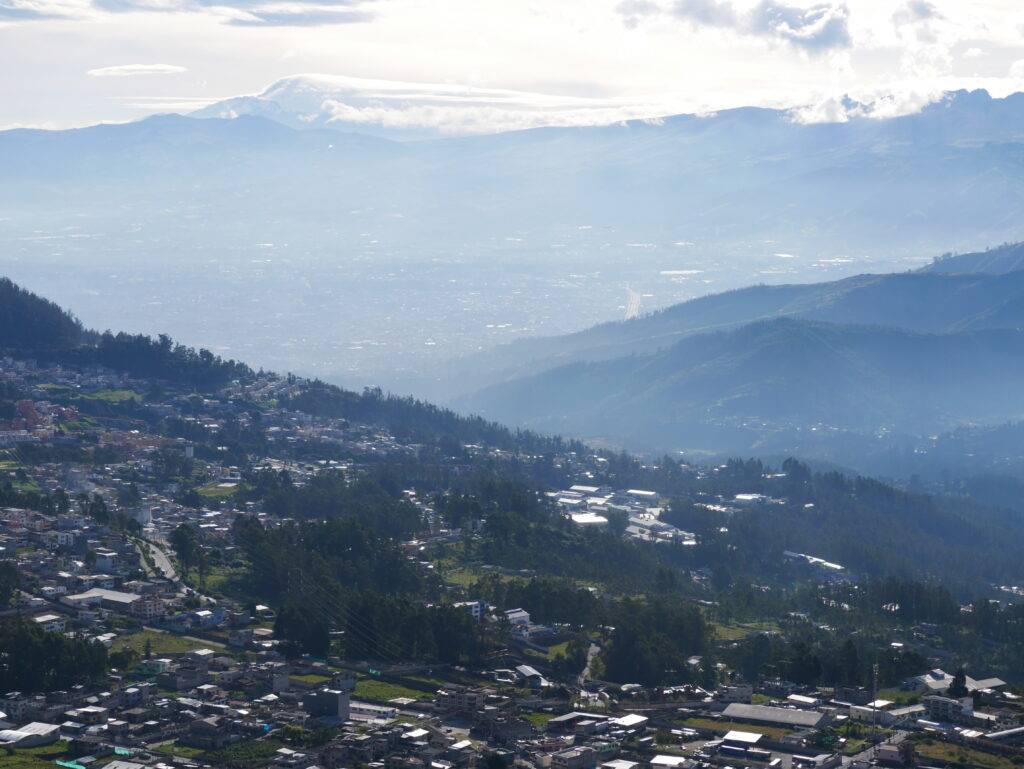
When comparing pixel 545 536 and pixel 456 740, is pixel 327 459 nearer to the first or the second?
pixel 545 536

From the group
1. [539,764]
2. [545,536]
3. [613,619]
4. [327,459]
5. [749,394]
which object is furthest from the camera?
[749,394]

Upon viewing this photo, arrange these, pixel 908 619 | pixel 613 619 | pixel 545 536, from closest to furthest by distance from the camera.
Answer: pixel 613 619 → pixel 908 619 → pixel 545 536

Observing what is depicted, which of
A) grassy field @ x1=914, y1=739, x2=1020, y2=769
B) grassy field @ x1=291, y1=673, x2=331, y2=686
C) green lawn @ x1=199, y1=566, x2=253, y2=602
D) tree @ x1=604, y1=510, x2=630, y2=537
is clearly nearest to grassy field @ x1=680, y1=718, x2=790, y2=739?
grassy field @ x1=914, y1=739, x2=1020, y2=769

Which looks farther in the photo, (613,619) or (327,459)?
(327,459)

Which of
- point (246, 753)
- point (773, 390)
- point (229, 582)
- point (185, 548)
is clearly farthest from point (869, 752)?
point (773, 390)

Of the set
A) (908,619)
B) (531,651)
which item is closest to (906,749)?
(531,651)

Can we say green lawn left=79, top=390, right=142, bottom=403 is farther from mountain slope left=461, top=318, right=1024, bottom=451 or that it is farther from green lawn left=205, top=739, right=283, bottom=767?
mountain slope left=461, top=318, right=1024, bottom=451

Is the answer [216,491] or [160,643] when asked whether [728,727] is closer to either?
[160,643]
